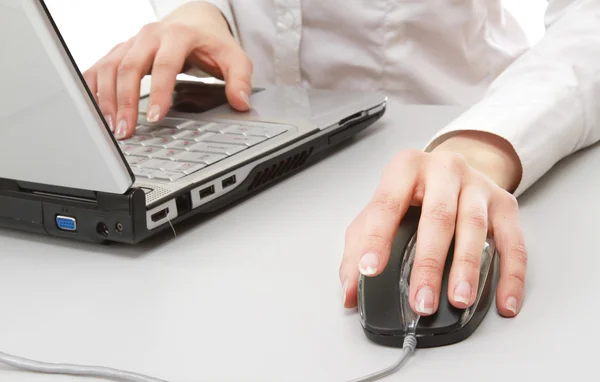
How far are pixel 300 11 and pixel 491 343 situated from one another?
74 centimetres

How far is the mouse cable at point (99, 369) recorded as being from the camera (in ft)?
1.19

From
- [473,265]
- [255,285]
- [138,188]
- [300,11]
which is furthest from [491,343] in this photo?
[300,11]

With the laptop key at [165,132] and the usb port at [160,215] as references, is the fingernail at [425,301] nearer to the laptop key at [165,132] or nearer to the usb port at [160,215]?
the usb port at [160,215]

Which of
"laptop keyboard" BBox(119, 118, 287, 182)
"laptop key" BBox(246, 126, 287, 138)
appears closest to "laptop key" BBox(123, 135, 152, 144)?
"laptop keyboard" BBox(119, 118, 287, 182)

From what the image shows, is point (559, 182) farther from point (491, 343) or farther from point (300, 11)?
point (300, 11)

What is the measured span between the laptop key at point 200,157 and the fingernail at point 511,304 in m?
0.28

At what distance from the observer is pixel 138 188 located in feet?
1.64

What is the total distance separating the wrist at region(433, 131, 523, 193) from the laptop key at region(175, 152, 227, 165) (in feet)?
0.66

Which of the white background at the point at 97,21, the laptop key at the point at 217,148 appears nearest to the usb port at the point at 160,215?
the laptop key at the point at 217,148

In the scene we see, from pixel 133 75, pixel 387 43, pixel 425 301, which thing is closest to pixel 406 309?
pixel 425 301

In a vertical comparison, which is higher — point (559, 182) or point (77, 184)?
point (77, 184)

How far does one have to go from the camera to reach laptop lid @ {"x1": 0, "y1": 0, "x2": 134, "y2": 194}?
1.39ft

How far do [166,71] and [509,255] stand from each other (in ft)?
1.62

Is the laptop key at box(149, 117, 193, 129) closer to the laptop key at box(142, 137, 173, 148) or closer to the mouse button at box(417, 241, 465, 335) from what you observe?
the laptop key at box(142, 137, 173, 148)
